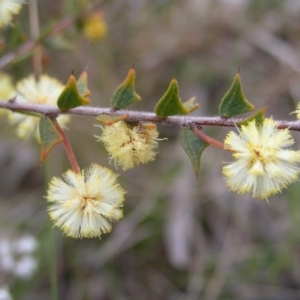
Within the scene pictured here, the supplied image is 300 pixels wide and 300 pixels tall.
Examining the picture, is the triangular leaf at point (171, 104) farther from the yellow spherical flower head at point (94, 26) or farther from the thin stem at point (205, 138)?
the yellow spherical flower head at point (94, 26)

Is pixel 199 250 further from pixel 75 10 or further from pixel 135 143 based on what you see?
pixel 135 143

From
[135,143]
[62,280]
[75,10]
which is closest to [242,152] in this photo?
[135,143]

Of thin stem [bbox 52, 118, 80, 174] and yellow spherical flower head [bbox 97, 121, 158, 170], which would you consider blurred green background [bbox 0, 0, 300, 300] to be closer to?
thin stem [bbox 52, 118, 80, 174]

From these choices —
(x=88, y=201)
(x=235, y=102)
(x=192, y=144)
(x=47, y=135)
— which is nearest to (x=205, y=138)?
(x=192, y=144)

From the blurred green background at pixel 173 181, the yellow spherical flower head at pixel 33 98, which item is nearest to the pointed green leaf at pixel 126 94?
the yellow spherical flower head at pixel 33 98

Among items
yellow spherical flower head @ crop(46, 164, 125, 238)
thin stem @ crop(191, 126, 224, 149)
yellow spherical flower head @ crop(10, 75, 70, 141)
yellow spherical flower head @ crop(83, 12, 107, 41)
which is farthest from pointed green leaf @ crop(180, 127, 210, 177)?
yellow spherical flower head @ crop(83, 12, 107, 41)

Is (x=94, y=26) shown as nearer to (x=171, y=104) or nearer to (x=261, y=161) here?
(x=171, y=104)
